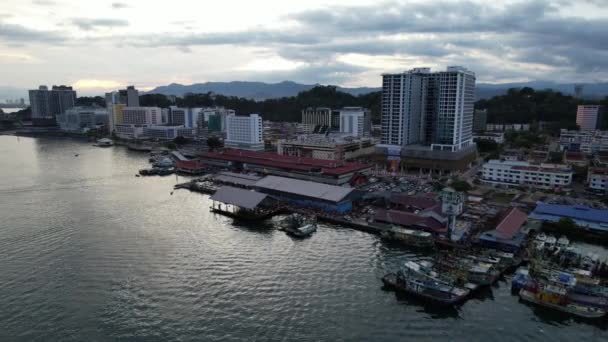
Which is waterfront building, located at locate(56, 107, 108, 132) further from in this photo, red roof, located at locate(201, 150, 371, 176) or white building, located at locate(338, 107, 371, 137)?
red roof, located at locate(201, 150, 371, 176)

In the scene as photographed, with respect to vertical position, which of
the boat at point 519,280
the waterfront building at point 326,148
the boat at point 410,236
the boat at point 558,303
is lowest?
the boat at point 558,303

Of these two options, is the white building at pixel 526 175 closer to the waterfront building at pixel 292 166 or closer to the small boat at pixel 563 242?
the waterfront building at pixel 292 166

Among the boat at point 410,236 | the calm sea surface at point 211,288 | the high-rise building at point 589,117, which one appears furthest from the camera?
the high-rise building at point 589,117

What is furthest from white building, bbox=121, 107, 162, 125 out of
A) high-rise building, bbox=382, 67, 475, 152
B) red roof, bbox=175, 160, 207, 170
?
high-rise building, bbox=382, 67, 475, 152

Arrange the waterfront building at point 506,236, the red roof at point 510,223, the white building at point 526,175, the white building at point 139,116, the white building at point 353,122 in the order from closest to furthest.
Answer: the waterfront building at point 506,236
the red roof at point 510,223
the white building at point 526,175
the white building at point 353,122
the white building at point 139,116

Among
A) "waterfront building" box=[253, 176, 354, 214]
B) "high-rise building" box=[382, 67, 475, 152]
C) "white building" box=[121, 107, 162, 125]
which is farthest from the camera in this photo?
"white building" box=[121, 107, 162, 125]

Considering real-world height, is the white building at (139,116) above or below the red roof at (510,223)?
above

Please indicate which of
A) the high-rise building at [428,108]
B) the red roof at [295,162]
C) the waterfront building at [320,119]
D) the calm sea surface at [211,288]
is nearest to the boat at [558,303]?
the calm sea surface at [211,288]

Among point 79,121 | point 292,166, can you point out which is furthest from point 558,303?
point 79,121
